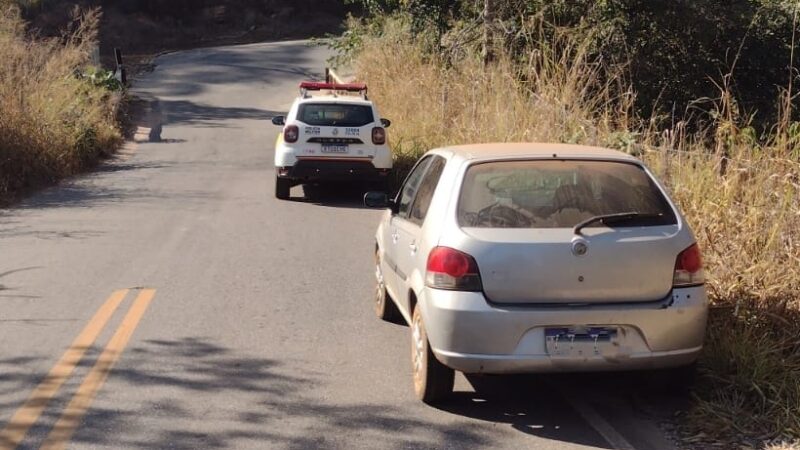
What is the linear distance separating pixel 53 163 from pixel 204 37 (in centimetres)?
4113

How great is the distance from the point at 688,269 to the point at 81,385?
3.73 meters

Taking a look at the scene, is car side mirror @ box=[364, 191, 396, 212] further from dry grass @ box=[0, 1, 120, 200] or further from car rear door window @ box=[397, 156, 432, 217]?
dry grass @ box=[0, 1, 120, 200]

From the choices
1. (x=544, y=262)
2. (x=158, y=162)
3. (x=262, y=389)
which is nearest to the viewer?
(x=544, y=262)

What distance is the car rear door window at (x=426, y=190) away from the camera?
22.1 feet

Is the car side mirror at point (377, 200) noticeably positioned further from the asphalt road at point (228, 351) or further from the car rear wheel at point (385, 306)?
the asphalt road at point (228, 351)

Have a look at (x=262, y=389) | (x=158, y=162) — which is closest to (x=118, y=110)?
(x=158, y=162)

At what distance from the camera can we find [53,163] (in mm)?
18938

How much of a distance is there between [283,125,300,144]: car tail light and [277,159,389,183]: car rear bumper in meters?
0.39

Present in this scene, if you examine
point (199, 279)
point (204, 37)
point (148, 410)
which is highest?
point (148, 410)

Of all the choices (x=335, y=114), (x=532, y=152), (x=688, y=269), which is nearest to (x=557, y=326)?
(x=688, y=269)

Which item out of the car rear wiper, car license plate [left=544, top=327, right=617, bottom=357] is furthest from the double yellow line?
the car rear wiper

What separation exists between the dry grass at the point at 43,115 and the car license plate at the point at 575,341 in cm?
1266

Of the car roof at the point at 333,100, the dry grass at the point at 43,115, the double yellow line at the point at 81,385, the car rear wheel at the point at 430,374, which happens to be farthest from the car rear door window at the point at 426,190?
the dry grass at the point at 43,115

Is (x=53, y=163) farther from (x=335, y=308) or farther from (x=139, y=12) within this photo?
(x=139, y=12)
